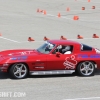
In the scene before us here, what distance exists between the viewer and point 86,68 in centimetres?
1322

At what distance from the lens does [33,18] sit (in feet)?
102

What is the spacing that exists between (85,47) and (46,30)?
12.1 m

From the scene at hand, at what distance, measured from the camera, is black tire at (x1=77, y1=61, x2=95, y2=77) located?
1315 centimetres

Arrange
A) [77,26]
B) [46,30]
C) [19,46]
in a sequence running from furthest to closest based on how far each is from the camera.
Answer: [77,26], [46,30], [19,46]

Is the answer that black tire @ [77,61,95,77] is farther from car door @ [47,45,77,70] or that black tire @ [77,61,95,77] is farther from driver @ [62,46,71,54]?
driver @ [62,46,71,54]

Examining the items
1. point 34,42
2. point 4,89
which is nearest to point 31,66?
point 4,89

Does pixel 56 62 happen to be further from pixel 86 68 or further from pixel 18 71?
pixel 18 71

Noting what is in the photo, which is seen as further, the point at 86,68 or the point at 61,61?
the point at 86,68

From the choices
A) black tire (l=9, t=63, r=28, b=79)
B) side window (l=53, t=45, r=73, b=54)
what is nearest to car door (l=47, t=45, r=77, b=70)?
side window (l=53, t=45, r=73, b=54)

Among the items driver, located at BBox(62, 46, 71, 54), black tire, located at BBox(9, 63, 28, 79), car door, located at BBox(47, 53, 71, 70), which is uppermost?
driver, located at BBox(62, 46, 71, 54)

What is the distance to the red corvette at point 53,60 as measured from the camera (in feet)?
41.1

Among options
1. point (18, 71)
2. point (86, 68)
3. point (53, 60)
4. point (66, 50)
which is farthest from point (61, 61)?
point (18, 71)

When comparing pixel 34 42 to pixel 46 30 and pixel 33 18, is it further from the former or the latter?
pixel 33 18

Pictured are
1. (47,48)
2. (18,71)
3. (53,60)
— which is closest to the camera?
(18,71)
